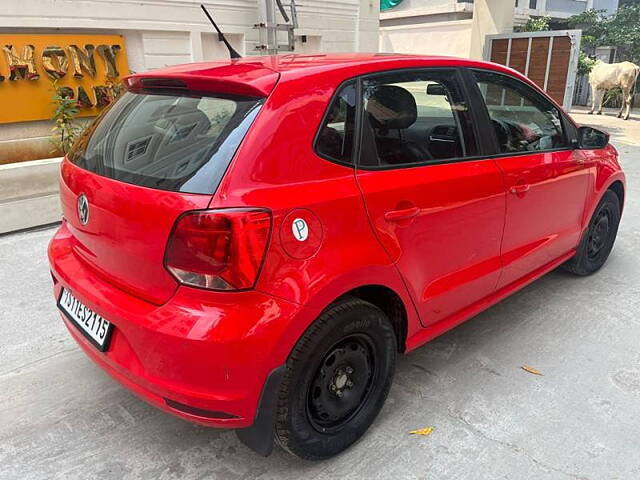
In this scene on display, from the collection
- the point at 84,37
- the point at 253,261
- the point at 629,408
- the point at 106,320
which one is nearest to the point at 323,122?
the point at 253,261

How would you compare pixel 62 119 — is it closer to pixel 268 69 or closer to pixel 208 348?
pixel 268 69

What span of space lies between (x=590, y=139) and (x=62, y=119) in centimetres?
543

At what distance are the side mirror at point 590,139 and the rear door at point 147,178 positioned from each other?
2.52 m

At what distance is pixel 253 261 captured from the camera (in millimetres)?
1822

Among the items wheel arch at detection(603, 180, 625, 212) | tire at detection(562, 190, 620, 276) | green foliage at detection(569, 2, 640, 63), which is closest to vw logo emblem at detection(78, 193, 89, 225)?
tire at detection(562, 190, 620, 276)

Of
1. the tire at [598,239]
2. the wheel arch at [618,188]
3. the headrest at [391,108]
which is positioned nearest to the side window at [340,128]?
the headrest at [391,108]

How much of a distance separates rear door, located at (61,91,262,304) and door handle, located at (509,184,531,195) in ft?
5.21

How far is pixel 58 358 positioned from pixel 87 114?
4412mm

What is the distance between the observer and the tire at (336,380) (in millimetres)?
2016

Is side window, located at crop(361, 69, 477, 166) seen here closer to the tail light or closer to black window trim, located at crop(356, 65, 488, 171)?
black window trim, located at crop(356, 65, 488, 171)

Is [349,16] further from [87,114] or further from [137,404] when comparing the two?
[137,404]

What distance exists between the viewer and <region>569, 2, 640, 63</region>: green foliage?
18.6 metres

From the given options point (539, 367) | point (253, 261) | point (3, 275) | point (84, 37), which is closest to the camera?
point (253, 261)

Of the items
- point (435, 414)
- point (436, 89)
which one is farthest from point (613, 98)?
point (435, 414)
